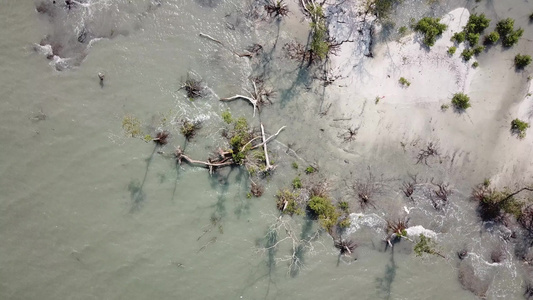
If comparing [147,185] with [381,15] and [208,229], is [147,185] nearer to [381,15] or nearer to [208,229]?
[208,229]

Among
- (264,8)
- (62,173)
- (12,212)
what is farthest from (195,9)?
(12,212)

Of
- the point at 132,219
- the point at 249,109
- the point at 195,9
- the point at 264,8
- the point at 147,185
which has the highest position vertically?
the point at 264,8

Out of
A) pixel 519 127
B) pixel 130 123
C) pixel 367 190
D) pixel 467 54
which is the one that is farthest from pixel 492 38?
pixel 130 123

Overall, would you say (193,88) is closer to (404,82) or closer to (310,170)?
(310,170)

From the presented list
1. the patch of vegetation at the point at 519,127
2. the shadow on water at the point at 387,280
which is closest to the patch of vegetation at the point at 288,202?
the shadow on water at the point at 387,280

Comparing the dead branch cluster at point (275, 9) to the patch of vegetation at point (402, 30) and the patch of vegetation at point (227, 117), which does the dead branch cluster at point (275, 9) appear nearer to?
the patch of vegetation at point (227, 117)
